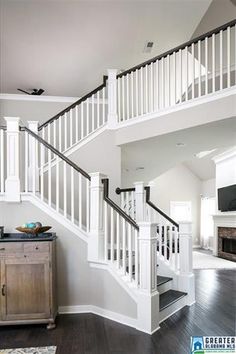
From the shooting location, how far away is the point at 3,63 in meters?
6.33

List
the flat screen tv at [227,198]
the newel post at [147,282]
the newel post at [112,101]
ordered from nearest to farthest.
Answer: the newel post at [147,282]
the newel post at [112,101]
the flat screen tv at [227,198]

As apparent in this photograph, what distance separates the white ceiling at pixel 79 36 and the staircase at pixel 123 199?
3.98 feet

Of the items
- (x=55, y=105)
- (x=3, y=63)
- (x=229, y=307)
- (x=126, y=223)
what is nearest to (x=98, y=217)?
(x=126, y=223)

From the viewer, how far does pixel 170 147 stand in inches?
215

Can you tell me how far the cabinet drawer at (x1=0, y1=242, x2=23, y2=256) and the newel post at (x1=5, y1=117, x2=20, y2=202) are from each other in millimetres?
630

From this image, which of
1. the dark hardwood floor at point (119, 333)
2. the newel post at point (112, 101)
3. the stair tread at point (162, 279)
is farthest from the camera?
the newel post at point (112, 101)

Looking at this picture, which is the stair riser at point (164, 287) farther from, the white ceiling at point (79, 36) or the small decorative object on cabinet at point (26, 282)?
the white ceiling at point (79, 36)

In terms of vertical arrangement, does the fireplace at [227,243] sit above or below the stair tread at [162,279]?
below

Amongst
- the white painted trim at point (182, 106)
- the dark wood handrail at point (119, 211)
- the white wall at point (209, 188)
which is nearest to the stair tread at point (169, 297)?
the dark wood handrail at point (119, 211)

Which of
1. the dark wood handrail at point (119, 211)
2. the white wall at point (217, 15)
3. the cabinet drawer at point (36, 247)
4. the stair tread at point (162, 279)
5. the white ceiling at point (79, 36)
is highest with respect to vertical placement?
the white wall at point (217, 15)

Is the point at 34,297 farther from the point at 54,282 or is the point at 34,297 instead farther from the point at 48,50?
the point at 48,50

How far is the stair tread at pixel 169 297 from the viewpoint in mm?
3738

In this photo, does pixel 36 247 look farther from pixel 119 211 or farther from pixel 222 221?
pixel 222 221

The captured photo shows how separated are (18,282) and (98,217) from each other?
118 cm
